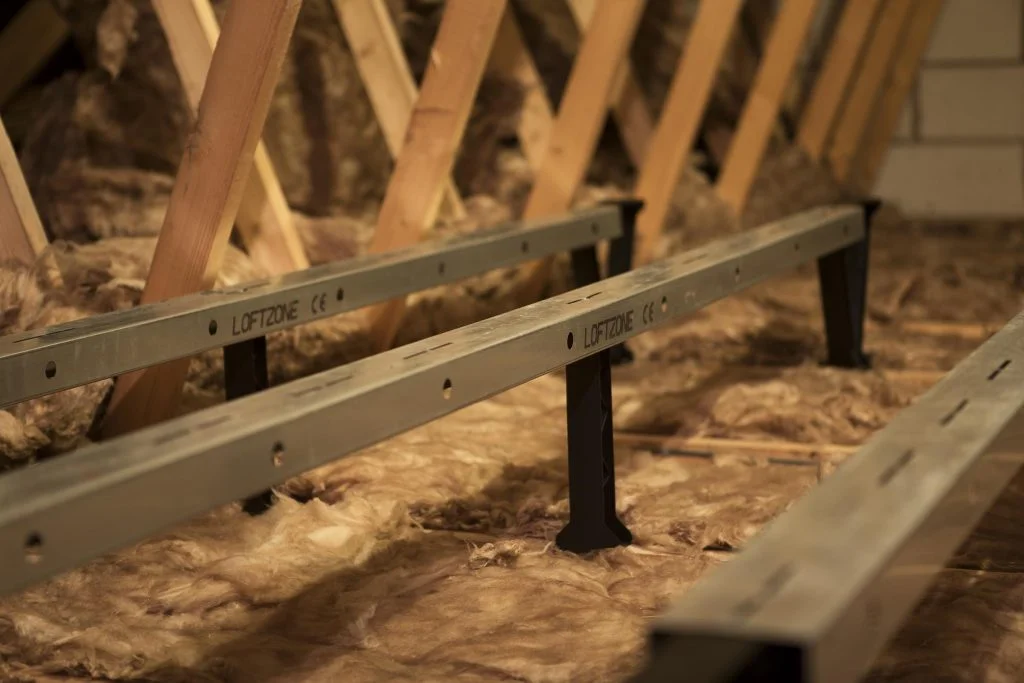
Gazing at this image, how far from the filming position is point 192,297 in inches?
77.9

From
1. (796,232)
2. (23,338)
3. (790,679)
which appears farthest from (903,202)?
(790,679)

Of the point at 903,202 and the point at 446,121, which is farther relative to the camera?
the point at 903,202

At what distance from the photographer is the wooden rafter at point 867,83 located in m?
4.93

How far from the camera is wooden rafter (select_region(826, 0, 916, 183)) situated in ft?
16.2

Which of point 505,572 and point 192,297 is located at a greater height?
point 192,297

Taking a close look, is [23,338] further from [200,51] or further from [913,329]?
[913,329]

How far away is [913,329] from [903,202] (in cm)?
226

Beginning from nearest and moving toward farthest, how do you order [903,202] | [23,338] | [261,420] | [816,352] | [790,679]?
1. [790,679]
2. [261,420]
3. [23,338]
4. [816,352]
5. [903,202]

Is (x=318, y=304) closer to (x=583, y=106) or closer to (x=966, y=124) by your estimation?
(x=583, y=106)

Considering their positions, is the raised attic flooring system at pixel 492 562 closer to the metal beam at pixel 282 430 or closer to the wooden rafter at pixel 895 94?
the metal beam at pixel 282 430

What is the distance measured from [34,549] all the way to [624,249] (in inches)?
88.7

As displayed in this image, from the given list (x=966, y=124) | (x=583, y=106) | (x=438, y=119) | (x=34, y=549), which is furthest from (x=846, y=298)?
(x=966, y=124)

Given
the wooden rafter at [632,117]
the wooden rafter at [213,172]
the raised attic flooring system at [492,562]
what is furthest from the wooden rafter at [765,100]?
the wooden rafter at [213,172]

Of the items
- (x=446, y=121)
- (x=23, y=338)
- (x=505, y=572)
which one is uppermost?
(x=446, y=121)
